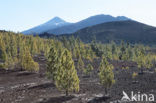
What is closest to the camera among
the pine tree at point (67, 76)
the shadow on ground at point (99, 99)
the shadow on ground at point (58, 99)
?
the shadow on ground at point (99, 99)

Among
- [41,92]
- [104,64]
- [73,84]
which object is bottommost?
[41,92]

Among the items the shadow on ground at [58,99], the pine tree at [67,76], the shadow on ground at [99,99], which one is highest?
the pine tree at [67,76]

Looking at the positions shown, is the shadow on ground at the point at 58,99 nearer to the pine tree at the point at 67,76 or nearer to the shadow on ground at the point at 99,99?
the pine tree at the point at 67,76

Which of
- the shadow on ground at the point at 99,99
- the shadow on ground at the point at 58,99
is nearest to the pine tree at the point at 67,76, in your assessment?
the shadow on ground at the point at 58,99

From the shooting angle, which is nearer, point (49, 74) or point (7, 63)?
point (49, 74)

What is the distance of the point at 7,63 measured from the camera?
89.4 m

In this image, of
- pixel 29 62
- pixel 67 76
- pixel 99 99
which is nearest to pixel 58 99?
pixel 67 76

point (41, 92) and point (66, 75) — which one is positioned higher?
point (66, 75)

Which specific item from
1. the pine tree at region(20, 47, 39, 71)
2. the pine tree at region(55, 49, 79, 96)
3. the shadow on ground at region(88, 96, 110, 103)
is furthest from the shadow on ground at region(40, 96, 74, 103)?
the pine tree at region(20, 47, 39, 71)

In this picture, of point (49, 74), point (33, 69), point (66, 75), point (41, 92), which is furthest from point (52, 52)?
point (33, 69)

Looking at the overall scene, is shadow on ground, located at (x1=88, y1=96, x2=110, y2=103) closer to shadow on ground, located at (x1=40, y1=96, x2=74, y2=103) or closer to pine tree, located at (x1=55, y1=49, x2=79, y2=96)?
shadow on ground, located at (x1=40, y1=96, x2=74, y2=103)

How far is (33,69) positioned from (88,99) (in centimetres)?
4836

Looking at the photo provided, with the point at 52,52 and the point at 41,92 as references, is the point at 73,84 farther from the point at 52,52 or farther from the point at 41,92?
the point at 52,52

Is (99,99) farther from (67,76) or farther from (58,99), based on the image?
(58,99)
